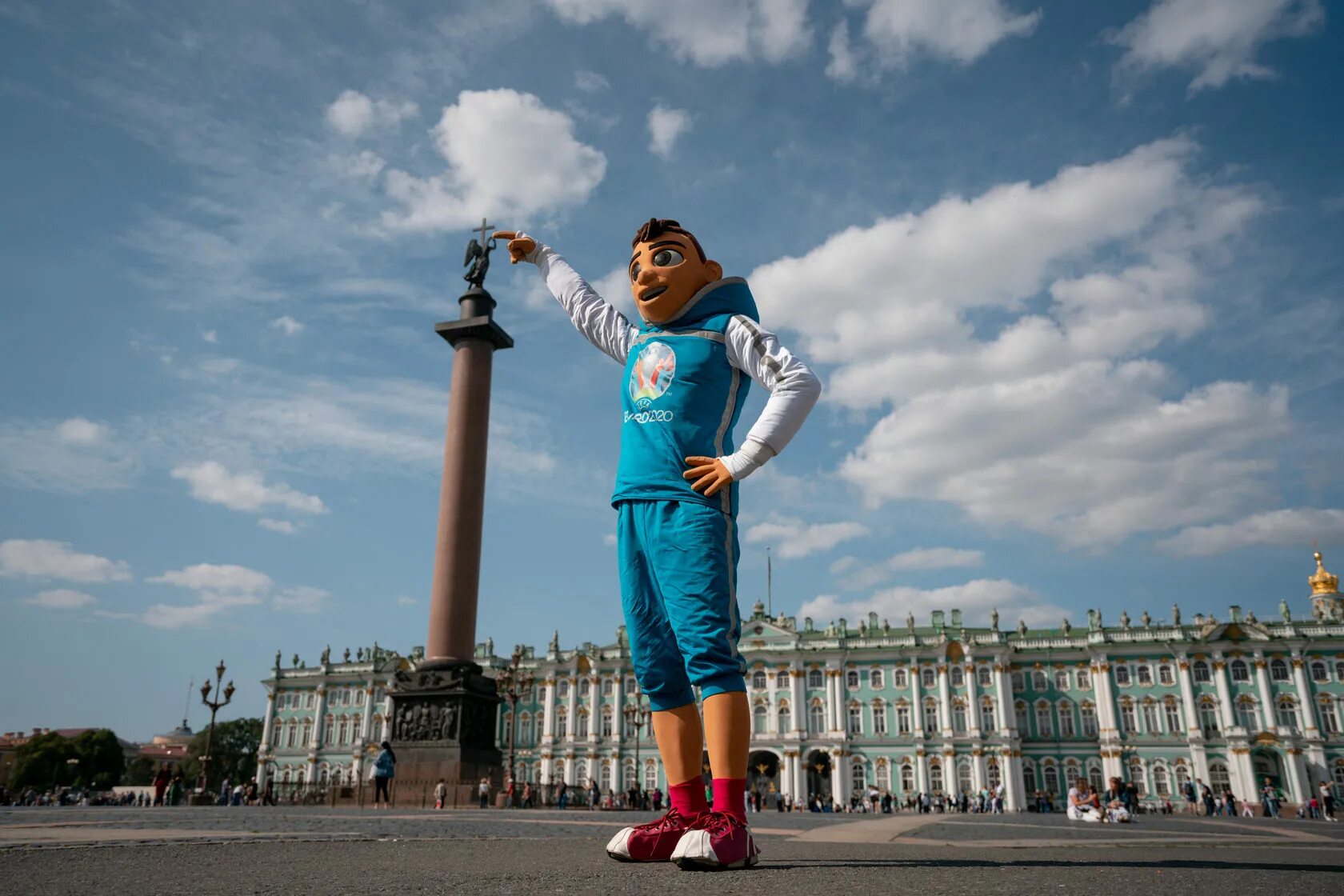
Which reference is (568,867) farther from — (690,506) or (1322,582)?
(1322,582)

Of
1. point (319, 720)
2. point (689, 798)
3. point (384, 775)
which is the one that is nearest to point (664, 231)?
point (689, 798)

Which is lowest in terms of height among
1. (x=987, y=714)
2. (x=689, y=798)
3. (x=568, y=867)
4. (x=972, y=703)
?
(x=568, y=867)

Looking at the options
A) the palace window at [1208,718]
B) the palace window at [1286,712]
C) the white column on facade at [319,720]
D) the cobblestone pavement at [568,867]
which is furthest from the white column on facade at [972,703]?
the cobblestone pavement at [568,867]

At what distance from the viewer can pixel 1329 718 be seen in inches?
1937

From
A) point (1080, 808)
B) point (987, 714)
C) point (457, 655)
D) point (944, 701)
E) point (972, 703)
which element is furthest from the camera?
point (944, 701)

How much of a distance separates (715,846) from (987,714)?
56.9 metres

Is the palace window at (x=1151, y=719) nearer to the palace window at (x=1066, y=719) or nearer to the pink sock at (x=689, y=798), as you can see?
the palace window at (x=1066, y=719)

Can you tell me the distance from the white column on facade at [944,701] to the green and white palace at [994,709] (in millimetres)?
150

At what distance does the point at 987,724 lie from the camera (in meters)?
54.7

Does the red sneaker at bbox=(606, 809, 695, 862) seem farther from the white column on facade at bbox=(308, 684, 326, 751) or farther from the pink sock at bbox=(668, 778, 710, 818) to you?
the white column on facade at bbox=(308, 684, 326, 751)

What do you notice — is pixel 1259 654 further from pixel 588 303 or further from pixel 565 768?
pixel 588 303

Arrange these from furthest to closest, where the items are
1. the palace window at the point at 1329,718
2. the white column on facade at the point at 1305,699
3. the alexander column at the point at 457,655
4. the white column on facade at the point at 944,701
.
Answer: the white column on facade at the point at 944,701
the palace window at the point at 1329,718
the white column on facade at the point at 1305,699
the alexander column at the point at 457,655

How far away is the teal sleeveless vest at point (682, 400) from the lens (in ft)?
14.0

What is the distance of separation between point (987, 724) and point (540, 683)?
99.2 ft
